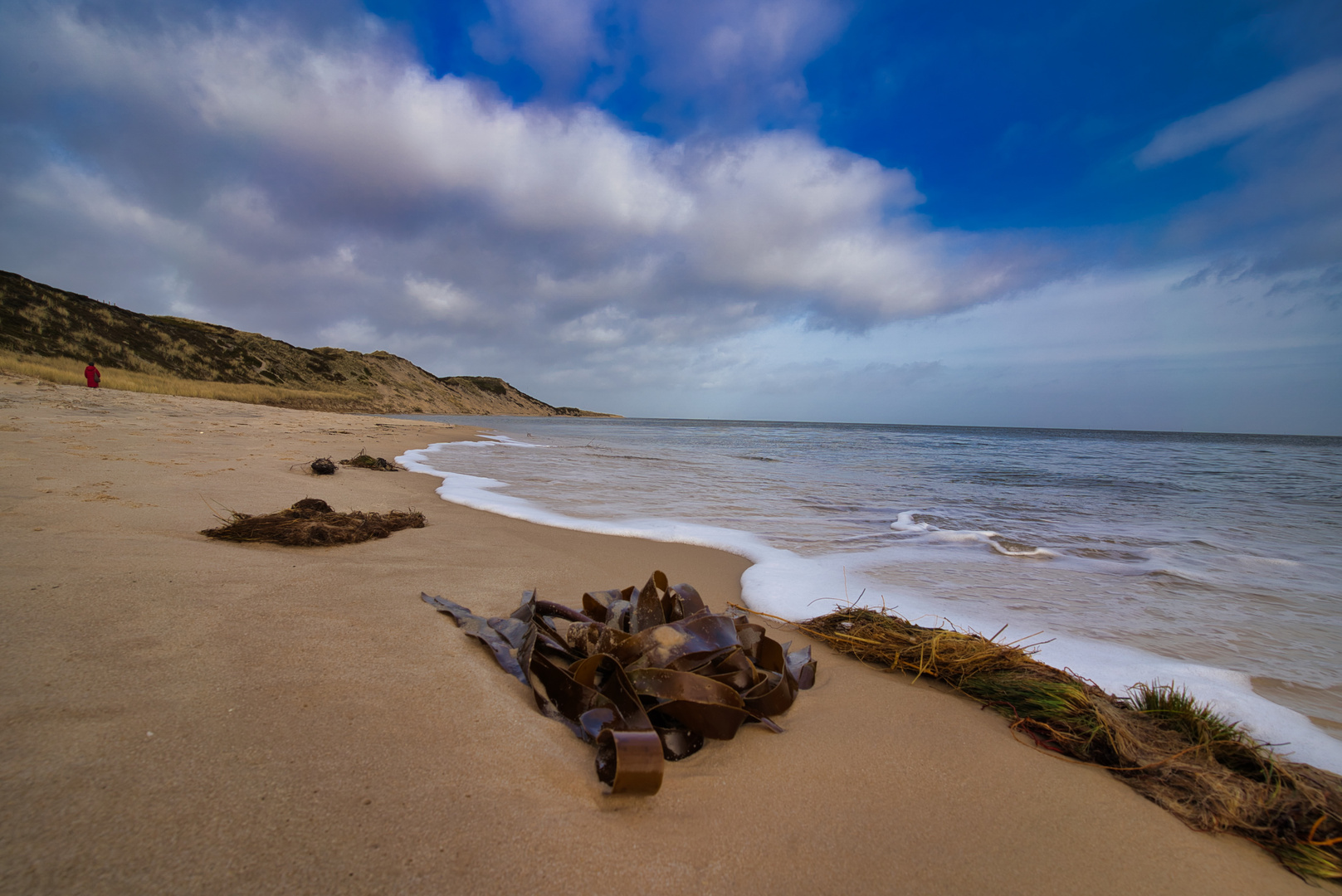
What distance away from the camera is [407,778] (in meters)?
1.20

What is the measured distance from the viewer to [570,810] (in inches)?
48.3

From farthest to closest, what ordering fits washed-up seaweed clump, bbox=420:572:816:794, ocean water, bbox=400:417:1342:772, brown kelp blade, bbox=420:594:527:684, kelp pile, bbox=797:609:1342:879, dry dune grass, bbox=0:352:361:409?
1. dry dune grass, bbox=0:352:361:409
2. ocean water, bbox=400:417:1342:772
3. brown kelp blade, bbox=420:594:527:684
4. washed-up seaweed clump, bbox=420:572:816:794
5. kelp pile, bbox=797:609:1342:879

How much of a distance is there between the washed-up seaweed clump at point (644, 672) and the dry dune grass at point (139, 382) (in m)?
19.3

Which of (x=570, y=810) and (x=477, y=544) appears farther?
(x=477, y=544)

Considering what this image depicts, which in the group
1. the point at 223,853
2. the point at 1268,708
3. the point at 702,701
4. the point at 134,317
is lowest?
the point at 1268,708

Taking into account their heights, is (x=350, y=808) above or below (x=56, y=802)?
below

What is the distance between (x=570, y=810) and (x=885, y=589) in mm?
2914

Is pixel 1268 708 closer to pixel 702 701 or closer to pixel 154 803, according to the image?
pixel 702 701

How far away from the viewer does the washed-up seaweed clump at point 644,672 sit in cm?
158

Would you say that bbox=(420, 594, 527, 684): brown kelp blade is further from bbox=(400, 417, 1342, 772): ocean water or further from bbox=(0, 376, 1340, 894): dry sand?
bbox=(400, 417, 1342, 772): ocean water

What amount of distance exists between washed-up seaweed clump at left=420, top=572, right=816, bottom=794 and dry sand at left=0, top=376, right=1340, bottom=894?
79mm

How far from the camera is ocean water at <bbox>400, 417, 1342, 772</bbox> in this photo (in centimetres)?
261

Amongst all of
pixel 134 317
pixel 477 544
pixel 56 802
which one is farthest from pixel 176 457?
pixel 134 317

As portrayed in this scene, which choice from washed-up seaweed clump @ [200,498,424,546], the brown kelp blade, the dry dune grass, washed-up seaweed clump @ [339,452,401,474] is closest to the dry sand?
the brown kelp blade
